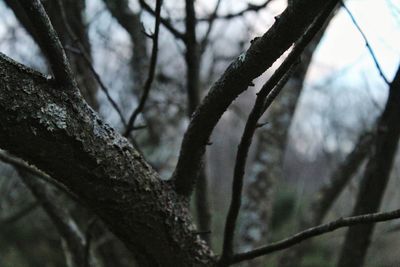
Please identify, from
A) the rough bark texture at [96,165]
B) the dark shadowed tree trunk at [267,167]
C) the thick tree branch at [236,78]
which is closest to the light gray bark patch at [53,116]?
the rough bark texture at [96,165]

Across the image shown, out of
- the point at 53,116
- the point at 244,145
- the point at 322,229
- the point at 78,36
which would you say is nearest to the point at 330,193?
the point at 78,36

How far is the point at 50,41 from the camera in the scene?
115cm

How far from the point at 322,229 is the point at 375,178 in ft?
2.89

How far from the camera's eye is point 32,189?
2.47 meters

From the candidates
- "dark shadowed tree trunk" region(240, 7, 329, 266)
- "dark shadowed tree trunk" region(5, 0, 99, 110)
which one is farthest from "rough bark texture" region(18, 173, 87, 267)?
"dark shadowed tree trunk" region(240, 7, 329, 266)

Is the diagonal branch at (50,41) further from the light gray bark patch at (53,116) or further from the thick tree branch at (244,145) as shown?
the thick tree branch at (244,145)

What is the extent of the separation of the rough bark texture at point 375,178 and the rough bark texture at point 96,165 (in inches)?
36.6

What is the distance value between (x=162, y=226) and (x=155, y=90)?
3094mm

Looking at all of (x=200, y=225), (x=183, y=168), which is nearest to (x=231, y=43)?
(x=200, y=225)

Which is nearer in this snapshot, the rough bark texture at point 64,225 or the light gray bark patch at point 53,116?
the light gray bark patch at point 53,116

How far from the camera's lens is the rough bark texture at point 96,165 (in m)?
1.14

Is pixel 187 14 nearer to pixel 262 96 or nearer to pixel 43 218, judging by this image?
pixel 262 96

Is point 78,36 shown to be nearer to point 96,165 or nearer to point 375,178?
point 375,178

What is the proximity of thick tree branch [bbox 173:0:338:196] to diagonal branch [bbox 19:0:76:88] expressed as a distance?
329 millimetres
